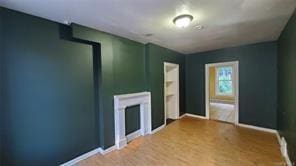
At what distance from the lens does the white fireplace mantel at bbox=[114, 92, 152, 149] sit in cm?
339

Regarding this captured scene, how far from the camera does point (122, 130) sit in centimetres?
349

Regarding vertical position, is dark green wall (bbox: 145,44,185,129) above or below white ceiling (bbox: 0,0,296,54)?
below

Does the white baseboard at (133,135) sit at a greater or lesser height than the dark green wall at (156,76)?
lesser

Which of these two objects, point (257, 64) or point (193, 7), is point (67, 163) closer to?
point (193, 7)

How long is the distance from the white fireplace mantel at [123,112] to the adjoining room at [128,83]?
0.07 feet

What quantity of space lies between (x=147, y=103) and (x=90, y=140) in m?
1.60

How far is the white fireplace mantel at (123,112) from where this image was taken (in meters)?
3.39

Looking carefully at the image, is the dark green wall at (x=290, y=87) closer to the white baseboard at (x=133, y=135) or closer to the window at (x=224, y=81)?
the white baseboard at (x=133, y=135)

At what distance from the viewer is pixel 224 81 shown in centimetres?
864

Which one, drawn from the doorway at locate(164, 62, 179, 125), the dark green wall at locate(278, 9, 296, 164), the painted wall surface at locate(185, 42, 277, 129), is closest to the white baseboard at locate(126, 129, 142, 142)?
the doorway at locate(164, 62, 179, 125)

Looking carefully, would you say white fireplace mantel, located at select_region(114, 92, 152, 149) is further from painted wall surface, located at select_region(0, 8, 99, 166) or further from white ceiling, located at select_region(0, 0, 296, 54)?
white ceiling, located at select_region(0, 0, 296, 54)

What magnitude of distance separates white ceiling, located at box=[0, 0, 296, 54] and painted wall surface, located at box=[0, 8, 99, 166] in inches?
12.4

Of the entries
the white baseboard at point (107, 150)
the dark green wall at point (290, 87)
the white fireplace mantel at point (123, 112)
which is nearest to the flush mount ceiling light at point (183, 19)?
the dark green wall at point (290, 87)

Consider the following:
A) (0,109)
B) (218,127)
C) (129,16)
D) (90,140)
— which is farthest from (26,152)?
(218,127)
